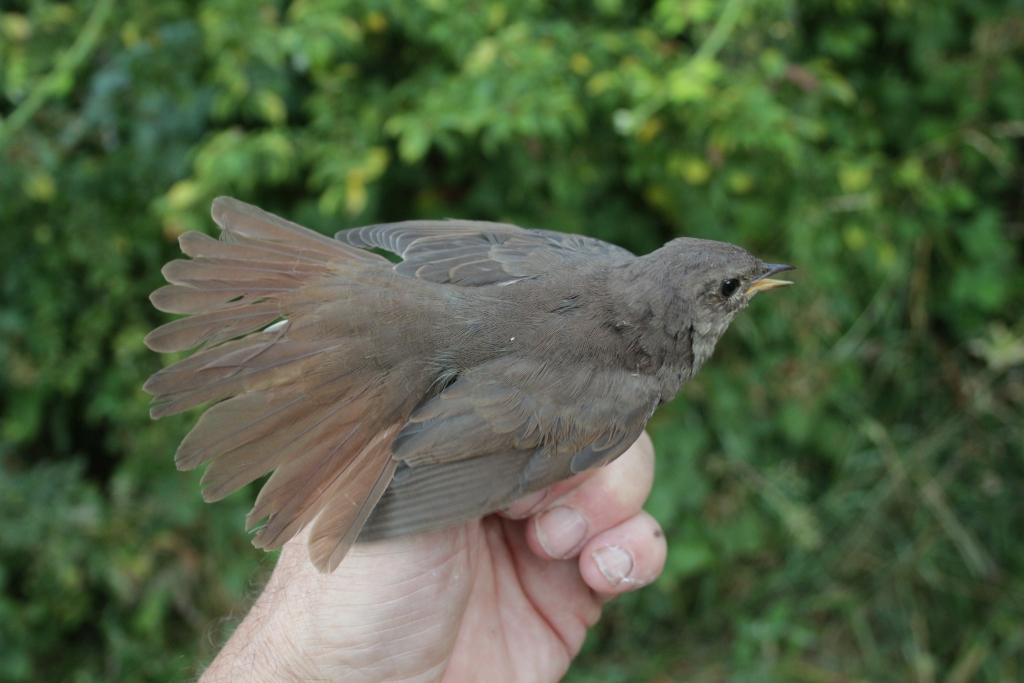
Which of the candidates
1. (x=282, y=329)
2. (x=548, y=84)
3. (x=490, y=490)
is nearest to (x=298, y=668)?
(x=490, y=490)

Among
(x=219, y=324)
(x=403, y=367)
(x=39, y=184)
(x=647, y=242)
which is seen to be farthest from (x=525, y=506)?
(x=39, y=184)

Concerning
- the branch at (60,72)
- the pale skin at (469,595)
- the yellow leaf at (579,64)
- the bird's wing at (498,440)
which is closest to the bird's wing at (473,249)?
the bird's wing at (498,440)

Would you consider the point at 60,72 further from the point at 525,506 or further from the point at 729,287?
the point at 729,287

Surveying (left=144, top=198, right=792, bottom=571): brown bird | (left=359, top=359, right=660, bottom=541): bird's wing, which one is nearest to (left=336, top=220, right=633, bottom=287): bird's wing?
(left=144, top=198, right=792, bottom=571): brown bird

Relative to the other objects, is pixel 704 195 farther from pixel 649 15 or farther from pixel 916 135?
pixel 916 135

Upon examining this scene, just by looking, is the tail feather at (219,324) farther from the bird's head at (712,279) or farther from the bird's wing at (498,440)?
the bird's head at (712,279)

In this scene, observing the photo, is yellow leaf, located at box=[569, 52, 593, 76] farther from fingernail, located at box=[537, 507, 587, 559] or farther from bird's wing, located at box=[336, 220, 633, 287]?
fingernail, located at box=[537, 507, 587, 559]

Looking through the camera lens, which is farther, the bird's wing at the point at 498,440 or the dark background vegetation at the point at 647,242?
the dark background vegetation at the point at 647,242
